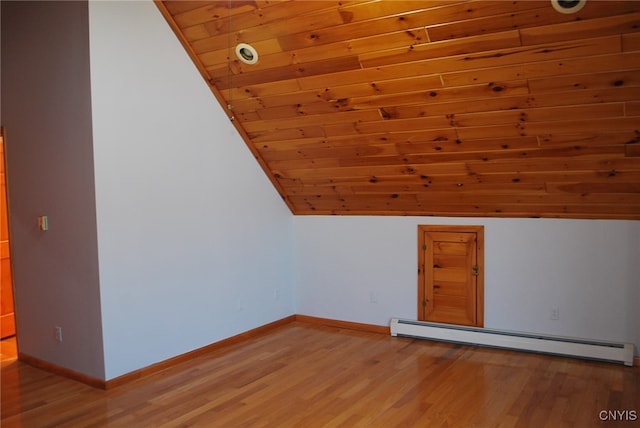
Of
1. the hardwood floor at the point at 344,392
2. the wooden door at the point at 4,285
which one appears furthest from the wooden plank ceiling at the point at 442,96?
the wooden door at the point at 4,285

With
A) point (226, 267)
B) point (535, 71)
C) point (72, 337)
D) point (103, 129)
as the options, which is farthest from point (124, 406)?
point (535, 71)

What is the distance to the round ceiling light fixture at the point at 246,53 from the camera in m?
3.38

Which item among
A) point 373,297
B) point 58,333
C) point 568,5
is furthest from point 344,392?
point 568,5

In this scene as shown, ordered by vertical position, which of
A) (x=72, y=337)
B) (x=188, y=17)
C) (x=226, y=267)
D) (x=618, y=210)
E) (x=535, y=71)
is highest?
(x=188, y=17)

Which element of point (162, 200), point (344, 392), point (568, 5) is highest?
point (568, 5)

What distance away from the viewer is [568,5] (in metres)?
2.37

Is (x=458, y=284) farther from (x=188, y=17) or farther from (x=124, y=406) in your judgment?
(x=188, y=17)

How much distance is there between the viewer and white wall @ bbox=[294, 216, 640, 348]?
3686 millimetres

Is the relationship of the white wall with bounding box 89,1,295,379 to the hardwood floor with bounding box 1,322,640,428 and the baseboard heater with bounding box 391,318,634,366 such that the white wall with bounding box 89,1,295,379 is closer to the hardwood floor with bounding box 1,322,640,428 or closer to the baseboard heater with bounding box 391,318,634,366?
the hardwood floor with bounding box 1,322,640,428

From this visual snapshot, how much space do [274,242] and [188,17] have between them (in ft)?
7.53

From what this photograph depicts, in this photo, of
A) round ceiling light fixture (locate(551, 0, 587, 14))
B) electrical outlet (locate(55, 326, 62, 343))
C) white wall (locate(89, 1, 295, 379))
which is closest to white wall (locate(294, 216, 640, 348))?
white wall (locate(89, 1, 295, 379))

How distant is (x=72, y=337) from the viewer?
3.47m

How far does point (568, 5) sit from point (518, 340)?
2651 mm

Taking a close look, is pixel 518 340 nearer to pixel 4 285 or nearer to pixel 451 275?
pixel 451 275
